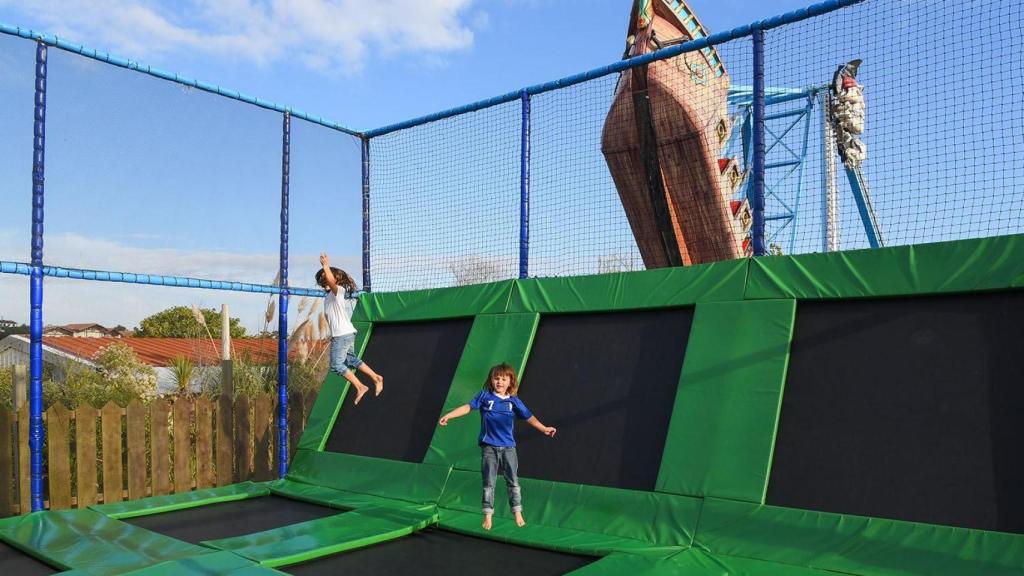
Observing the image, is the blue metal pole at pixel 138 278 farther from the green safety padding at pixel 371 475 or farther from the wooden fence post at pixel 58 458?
the green safety padding at pixel 371 475

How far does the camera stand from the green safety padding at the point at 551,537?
3.73m

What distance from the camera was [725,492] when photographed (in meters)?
3.78

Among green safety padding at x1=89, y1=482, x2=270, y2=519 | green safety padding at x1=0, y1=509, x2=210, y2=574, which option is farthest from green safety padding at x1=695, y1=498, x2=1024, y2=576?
green safety padding at x1=89, y1=482, x2=270, y2=519

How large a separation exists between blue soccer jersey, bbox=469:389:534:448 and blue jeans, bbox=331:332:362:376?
1898mm

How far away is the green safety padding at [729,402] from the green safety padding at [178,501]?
3105mm

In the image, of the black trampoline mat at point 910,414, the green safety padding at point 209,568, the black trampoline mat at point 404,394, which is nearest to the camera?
the black trampoline mat at point 910,414

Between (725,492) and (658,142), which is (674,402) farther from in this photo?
(658,142)

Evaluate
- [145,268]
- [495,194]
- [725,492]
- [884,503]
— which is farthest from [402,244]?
[884,503]

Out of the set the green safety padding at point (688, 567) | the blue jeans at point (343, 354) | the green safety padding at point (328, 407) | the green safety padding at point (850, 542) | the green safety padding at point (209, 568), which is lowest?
the green safety padding at point (209, 568)

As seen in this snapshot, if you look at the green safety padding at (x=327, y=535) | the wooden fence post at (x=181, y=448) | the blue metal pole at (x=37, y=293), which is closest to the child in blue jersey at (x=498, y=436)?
the green safety padding at (x=327, y=535)

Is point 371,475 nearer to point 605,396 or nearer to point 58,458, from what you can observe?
point 605,396

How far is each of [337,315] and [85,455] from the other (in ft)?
6.94

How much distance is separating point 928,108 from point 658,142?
7.60 feet

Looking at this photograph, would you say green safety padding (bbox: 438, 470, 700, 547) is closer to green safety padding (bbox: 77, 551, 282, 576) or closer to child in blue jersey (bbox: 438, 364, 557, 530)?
child in blue jersey (bbox: 438, 364, 557, 530)
